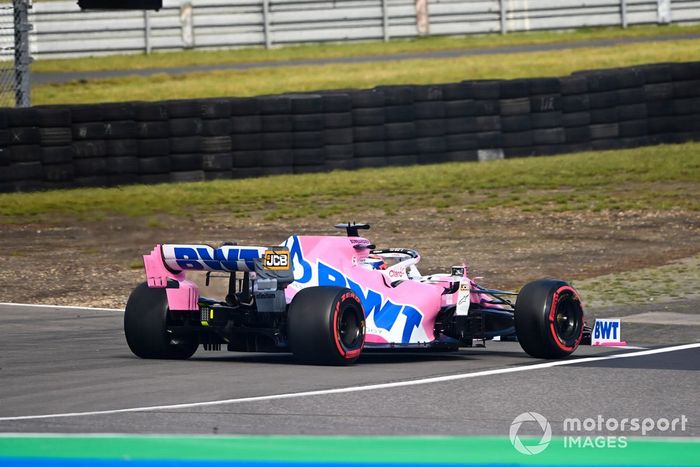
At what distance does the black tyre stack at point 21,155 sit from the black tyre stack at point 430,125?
6913 mm

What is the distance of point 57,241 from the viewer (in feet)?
72.7

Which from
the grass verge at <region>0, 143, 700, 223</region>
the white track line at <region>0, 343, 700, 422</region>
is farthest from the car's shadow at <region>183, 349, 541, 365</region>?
the grass verge at <region>0, 143, 700, 223</region>

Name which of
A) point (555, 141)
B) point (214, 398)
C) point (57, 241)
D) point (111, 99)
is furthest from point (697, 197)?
point (214, 398)

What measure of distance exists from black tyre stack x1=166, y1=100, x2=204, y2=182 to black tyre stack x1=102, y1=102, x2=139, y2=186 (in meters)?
0.67

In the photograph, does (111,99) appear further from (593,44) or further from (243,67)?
(593,44)

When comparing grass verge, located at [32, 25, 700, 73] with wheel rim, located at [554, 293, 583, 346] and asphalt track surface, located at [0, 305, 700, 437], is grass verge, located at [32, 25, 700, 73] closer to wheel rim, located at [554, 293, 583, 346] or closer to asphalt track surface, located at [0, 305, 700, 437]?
asphalt track surface, located at [0, 305, 700, 437]

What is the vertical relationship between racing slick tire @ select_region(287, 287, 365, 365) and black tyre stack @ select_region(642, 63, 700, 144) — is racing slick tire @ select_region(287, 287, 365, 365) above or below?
below

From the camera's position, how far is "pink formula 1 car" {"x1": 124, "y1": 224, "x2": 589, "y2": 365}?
11828 mm

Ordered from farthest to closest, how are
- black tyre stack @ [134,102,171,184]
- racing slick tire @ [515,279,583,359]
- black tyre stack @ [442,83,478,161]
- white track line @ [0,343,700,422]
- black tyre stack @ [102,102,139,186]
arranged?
black tyre stack @ [442,83,478,161] < black tyre stack @ [134,102,171,184] < black tyre stack @ [102,102,139,186] < racing slick tire @ [515,279,583,359] < white track line @ [0,343,700,422]

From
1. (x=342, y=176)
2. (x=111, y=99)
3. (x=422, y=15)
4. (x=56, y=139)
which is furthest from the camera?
(x=422, y=15)

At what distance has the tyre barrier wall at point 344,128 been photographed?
971 inches

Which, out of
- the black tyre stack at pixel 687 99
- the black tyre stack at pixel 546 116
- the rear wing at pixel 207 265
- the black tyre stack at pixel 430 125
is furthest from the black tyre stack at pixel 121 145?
the rear wing at pixel 207 265

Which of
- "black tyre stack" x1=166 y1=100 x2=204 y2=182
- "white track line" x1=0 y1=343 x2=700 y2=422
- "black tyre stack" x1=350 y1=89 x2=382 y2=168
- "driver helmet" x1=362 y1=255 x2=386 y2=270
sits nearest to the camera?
"white track line" x1=0 y1=343 x2=700 y2=422

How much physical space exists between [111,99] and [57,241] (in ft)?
35.7
